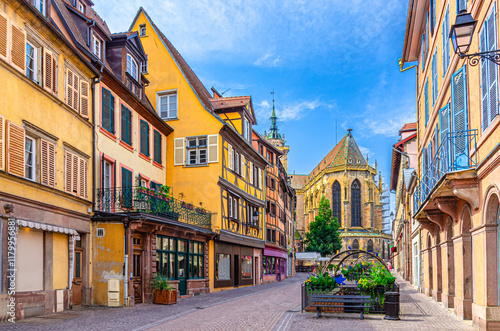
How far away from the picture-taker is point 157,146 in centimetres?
2544

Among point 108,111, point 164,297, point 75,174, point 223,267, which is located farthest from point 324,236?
point 75,174

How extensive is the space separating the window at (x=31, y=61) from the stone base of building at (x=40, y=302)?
5949 millimetres

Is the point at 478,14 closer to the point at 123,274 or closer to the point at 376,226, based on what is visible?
the point at 123,274

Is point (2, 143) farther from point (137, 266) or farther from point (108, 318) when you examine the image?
point (137, 266)

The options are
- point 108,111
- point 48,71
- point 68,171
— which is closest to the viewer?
point 48,71

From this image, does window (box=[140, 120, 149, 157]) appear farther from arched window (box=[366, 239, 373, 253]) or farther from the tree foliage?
arched window (box=[366, 239, 373, 253])

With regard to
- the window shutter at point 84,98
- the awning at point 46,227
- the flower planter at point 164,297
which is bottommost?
the flower planter at point 164,297

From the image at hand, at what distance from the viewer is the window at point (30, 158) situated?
1418cm

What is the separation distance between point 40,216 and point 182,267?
9.83 metres

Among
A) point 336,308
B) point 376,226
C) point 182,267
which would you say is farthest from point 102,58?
point 376,226

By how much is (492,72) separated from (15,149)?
1128 cm

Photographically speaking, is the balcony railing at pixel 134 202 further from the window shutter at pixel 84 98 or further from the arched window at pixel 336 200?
the arched window at pixel 336 200

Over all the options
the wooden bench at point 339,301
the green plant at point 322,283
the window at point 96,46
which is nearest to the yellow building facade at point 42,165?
the window at point 96,46

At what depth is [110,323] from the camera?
516 inches
